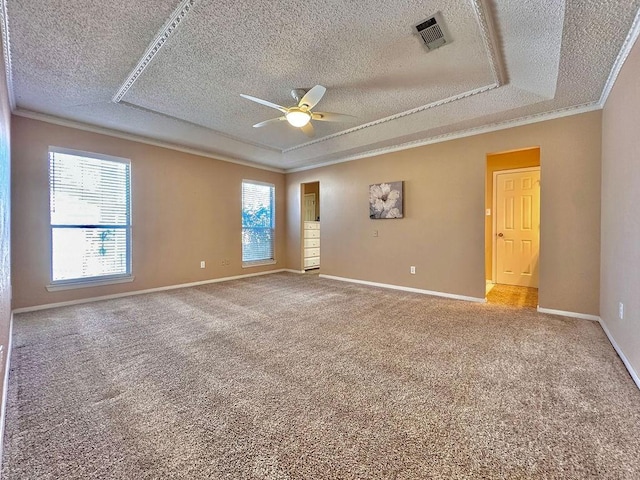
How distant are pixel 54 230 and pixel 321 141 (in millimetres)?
4084

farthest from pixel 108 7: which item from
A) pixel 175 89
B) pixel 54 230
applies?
pixel 54 230

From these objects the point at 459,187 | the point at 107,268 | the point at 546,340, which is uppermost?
the point at 459,187

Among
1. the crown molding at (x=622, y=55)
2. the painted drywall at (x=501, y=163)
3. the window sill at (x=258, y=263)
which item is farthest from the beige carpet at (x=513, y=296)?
the window sill at (x=258, y=263)

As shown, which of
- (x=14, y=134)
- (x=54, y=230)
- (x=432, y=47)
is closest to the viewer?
(x=432, y=47)

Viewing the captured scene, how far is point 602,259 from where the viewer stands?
2.98 m

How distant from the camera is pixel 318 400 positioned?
1.69m

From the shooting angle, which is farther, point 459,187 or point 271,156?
point 271,156

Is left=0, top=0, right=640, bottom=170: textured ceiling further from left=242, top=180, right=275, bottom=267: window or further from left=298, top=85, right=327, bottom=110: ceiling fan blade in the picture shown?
left=242, top=180, right=275, bottom=267: window

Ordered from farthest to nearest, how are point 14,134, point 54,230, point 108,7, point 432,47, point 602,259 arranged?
point 54,230 → point 14,134 → point 602,259 → point 432,47 → point 108,7

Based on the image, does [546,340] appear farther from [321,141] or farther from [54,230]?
[54,230]

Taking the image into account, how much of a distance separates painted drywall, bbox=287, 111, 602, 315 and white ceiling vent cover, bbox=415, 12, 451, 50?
2.11 metres

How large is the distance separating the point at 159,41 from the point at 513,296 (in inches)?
212

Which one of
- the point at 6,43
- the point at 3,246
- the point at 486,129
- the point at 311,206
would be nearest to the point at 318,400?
the point at 3,246

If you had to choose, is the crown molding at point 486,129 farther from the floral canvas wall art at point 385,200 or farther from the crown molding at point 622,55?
the floral canvas wall art at point 385,200
